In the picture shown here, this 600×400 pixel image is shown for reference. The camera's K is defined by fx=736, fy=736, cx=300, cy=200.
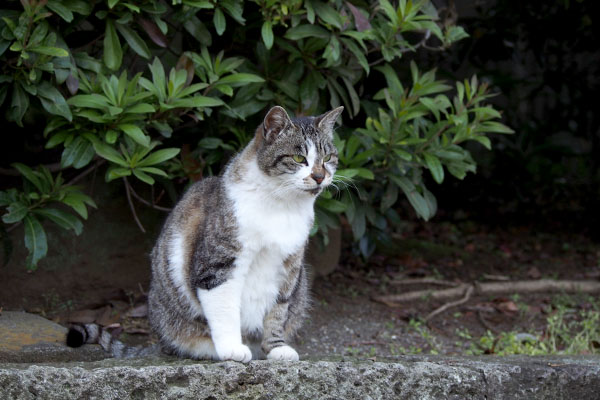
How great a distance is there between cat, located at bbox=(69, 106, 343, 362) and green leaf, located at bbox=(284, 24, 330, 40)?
0.79 meters

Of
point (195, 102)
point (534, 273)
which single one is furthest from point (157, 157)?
point (534, 273)

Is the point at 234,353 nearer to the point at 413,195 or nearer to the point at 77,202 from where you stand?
the point at 77,202

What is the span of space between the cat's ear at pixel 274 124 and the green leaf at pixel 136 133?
2.18 feet

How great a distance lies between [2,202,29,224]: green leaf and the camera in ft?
13.1

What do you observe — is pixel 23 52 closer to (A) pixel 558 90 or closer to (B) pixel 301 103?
(B) pixel 301 103

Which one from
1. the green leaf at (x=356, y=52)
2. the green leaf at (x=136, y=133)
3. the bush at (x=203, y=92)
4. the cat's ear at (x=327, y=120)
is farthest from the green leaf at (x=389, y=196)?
the green leaf at (x=136, y=133)

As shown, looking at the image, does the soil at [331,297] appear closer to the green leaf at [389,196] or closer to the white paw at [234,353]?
the white paw at [234,353]

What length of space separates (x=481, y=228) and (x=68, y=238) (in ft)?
16.2

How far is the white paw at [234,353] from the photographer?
328cm

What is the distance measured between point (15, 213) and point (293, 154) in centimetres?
163

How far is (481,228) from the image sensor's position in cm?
836

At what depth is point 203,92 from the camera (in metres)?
4.29

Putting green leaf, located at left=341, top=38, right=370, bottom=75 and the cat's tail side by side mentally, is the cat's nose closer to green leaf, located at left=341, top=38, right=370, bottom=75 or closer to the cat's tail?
green leaf, located at left=341, top=38, right=370, bottom=75

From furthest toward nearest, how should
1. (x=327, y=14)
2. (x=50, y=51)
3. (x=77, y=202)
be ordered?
(x=327, y=14) < (x=77, y=202) < (x=50, y=51)
